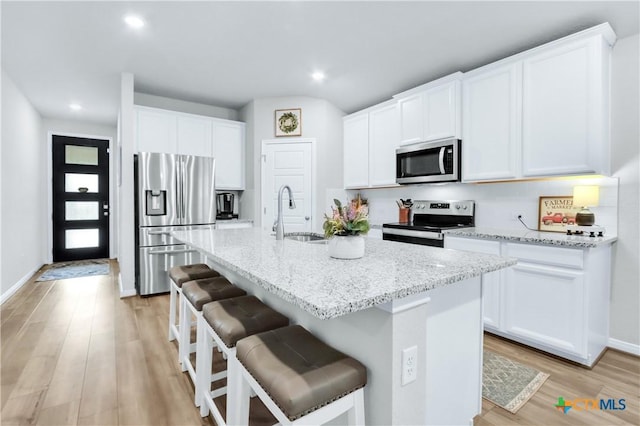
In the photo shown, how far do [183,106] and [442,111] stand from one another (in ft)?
11.7

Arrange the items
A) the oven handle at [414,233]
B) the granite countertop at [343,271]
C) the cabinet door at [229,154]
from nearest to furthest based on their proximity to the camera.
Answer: the granite countertop at [343,271] → the oven handle at [414,233] → the cabinet door at [229,154]

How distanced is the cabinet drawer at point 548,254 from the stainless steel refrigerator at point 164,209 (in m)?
3.52

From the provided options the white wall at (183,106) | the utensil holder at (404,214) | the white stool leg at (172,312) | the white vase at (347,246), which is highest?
the white wall at (183,106)

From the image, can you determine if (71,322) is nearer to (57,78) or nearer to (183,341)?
(183,341)

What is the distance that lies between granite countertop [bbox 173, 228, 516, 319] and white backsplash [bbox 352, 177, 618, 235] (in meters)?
1.90

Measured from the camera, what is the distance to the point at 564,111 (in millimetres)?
2477

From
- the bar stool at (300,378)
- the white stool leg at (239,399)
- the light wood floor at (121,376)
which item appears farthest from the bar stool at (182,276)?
the bar stool at (300,378)

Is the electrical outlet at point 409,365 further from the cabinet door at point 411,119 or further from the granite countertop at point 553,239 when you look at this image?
the cabinet door at point 411,119

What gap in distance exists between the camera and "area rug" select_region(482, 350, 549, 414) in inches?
71.9

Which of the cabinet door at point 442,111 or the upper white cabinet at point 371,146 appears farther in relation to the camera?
the upper white cabinet at point 371,146

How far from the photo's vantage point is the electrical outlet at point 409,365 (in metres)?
1.00

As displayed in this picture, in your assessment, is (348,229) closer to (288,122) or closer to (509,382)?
(509,382)

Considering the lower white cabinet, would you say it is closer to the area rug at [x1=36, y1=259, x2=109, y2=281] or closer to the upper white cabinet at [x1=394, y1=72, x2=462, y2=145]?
the upper white cabinet at [x1=394, y1=72, x2=462, y2=145]

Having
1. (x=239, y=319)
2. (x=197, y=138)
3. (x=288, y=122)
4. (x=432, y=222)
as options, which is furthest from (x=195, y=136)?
(x=239, y=319)
